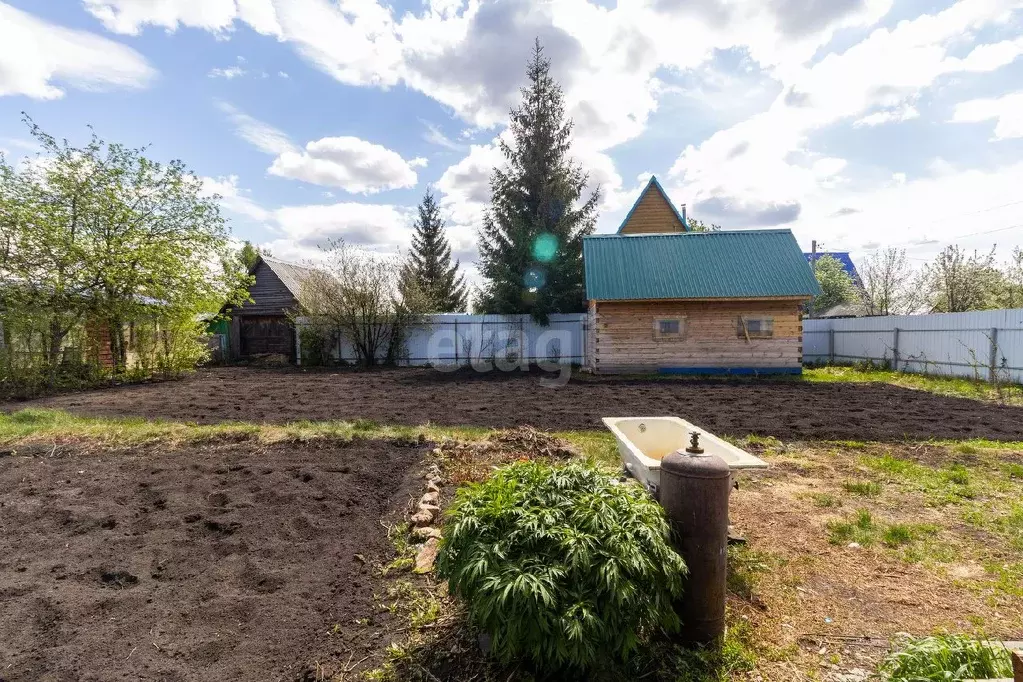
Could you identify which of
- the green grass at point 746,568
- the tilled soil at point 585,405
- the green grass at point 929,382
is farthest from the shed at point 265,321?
the green grass at point 746,568

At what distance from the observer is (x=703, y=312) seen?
578 inches

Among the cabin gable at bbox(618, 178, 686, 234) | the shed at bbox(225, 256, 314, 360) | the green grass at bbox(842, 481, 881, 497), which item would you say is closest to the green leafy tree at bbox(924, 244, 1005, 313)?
the cabin gable at bbox(618, 178, 686, 234)

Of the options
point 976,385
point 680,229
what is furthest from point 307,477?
point 680,229

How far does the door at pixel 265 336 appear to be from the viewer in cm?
2102

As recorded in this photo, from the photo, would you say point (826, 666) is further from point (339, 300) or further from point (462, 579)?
point (339, 300)

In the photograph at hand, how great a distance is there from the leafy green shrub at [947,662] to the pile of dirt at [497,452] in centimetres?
322

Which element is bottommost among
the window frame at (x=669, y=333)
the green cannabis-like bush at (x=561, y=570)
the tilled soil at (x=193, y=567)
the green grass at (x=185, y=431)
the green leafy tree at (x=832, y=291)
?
the tilled soil at (x=193, y=567)

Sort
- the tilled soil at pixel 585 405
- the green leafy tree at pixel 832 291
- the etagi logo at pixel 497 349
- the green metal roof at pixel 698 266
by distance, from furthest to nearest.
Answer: the green leafy tree at pixel 832 291, the etagi logo at pixel 497 349, the green metal roof at pixel 698 266, the tilled soil at pixel 585 405

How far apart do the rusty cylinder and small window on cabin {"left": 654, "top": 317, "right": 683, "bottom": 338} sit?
12.9 m

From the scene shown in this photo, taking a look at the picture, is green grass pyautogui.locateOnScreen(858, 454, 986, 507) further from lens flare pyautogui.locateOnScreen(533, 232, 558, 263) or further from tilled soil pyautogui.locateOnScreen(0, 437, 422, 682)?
lens flare pyautogui.locateOnScreen(533, 232, 558, 263)

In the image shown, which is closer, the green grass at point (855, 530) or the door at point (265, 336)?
the green grass at point (855, 530)

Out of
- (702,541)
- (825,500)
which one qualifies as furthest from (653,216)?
(702,541)

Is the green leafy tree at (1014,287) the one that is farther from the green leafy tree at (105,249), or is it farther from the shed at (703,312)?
the green leafy tree at (105,249)

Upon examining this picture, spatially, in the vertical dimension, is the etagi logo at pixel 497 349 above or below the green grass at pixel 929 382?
above
